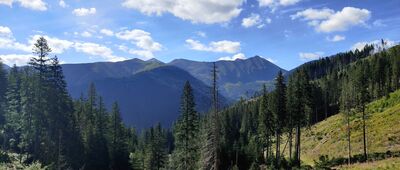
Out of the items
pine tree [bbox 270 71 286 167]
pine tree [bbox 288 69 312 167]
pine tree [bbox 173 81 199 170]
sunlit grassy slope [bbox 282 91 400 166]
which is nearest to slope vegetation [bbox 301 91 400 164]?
sunlit grassy slope [bbox 282 91 400 166]

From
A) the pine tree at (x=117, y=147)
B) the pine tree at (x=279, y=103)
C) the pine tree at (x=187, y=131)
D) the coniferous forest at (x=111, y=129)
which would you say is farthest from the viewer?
the pine tree at (x=117, y=147)

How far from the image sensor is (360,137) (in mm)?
70438

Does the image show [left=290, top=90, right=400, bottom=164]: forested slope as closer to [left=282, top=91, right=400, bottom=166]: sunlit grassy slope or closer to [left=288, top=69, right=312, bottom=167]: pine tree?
[left=282, top=91, right=400, bottom=166]: sunlit grassy slope

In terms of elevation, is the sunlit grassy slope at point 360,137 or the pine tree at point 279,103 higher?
the pine tree at point 279,103

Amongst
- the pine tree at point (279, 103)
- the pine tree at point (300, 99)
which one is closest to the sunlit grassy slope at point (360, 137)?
the pine tree at point (279, 103)

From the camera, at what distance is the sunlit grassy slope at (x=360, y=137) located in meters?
63.2

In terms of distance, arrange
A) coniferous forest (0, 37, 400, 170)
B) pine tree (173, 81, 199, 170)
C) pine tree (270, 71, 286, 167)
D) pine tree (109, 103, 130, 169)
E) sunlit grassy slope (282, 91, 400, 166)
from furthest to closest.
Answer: pine tree (109, 103, 130, 169) → sunlit grassy slope (282, 91, 400, 166) → pine tree (270, 71, 286, 167) → pine tree (173, 81, 199, 170) → coniferous forest (0, 37, 400, 170)

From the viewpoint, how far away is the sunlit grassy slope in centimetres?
→ 6325

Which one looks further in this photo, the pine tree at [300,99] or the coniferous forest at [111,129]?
the pine tree at [300,99]

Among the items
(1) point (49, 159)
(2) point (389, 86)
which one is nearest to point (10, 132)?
(1) point (49, 159)

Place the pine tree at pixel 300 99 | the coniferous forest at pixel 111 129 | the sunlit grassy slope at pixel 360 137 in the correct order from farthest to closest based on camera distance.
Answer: the sunlit grassy slope at pixel 360 137, the pine tree at pixel 300 99, the coniferous forest at pixel 111 129

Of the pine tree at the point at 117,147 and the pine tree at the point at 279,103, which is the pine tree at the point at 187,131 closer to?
the pine tree at the point at 279,103

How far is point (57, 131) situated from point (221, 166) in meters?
25.8

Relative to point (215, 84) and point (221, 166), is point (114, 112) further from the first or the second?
point (215, 84)
